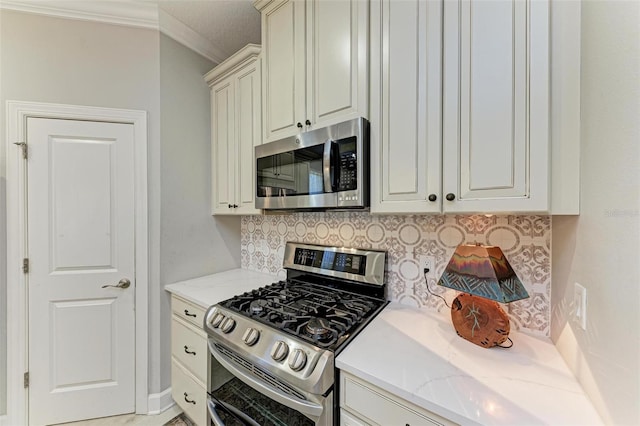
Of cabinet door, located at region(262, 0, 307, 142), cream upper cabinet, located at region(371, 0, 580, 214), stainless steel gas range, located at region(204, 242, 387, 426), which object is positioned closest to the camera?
cream upper cabinet, located at region(371, 0, 580, 214)

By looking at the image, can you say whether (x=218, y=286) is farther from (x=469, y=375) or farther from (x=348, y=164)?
(x=469, y=375)

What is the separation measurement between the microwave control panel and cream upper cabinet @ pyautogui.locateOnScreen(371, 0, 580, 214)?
9 cm

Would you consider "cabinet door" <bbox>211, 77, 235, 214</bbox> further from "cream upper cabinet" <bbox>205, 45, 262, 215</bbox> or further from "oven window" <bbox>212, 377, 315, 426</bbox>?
"oven window" <bbox>212, 377, 315, 426</bbox>

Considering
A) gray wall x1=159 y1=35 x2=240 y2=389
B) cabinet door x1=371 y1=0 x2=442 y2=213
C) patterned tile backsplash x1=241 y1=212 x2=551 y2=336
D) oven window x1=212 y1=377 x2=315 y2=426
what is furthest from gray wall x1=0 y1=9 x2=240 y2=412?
cabinet door x1=371 y1=0 x2=442 y2=213

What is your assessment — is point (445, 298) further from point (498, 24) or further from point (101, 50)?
point (101, 50)

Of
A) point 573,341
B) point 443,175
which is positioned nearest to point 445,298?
point 573,341

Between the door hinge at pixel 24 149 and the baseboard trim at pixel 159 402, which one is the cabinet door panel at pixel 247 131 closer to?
the door hinge at pixel 24 149

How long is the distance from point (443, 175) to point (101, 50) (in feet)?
7.81

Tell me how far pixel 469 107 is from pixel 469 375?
93 centimetres

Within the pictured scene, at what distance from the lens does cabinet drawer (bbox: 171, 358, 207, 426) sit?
158cm

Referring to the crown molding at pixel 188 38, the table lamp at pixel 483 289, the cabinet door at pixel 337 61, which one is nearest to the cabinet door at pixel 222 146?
the crown molding at pixel 188 38

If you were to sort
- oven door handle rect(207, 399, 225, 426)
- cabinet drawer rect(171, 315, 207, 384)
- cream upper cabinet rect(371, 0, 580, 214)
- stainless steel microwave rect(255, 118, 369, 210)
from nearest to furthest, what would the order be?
cream upper cabinet rect(371, 0, 580, 214), stainless steel microwave rect(255, 118, 369, 210), oven door handle rect(207, 399, 225, 426), cabinet drawer rect(171, 315, 207, 384)

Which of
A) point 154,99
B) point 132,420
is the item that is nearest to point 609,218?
point 154,99

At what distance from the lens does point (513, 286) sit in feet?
3.23
